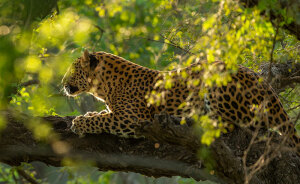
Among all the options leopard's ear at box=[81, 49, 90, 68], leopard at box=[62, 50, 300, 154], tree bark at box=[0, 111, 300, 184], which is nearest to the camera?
tree bark at box=[0, 111, 300, 184]

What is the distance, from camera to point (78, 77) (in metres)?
8.57

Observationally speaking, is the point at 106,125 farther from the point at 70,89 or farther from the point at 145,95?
the point at 70,89

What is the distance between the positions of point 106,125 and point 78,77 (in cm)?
153

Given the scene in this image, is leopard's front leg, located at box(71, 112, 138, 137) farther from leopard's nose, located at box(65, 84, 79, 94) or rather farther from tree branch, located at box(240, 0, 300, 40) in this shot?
tree branch, located at box(240, 0, 300, 40)

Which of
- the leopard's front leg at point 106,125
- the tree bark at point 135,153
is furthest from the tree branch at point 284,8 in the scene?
the leopard's front leg at point 106,125

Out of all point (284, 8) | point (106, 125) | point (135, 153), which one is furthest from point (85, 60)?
point (284, 8)

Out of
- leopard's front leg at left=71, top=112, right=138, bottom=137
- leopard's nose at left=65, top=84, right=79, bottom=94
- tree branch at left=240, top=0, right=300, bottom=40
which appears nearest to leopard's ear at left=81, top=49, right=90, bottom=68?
leopard's nose at left=65, top=84, right=79, bottom=94

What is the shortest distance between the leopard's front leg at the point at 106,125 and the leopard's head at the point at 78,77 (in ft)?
3.92

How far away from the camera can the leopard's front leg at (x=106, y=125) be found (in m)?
7.28

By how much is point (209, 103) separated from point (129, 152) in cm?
145

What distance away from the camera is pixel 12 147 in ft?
22.3

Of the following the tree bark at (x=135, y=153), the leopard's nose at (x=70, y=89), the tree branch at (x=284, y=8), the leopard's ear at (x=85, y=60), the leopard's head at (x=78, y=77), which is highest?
the tree branch at (x=284, y=8)

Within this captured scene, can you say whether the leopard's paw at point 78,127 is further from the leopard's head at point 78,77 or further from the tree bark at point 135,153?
the leopard's head at point 78,77

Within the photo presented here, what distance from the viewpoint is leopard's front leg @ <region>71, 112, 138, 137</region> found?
287 inches
